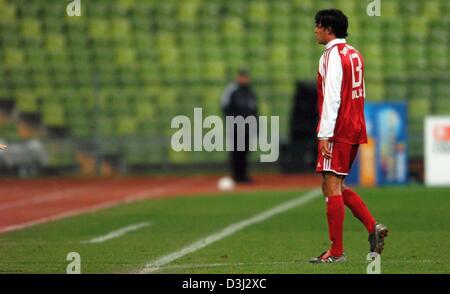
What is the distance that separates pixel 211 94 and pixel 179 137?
1323mm

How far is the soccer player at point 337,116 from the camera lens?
31.4 ft

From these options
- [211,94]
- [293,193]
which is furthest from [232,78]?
[293,193]

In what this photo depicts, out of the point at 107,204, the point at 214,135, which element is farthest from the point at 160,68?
the point at 107,204

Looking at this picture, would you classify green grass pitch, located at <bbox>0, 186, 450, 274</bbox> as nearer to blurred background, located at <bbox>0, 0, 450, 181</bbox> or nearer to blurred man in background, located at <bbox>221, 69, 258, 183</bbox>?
blurred man in background, located at <bbox>221, 69, 258, 183</bbox>

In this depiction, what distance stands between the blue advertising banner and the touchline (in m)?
2.78

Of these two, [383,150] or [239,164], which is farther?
[239,164]

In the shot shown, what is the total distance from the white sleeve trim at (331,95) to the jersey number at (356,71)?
128 mm

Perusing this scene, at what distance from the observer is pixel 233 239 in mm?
12164

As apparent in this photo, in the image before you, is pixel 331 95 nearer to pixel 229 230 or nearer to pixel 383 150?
pixel 229 230

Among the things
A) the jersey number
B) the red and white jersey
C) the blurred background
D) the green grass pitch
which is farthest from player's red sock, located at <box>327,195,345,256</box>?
the blurred background

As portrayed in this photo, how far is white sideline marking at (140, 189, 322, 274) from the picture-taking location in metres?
9.97

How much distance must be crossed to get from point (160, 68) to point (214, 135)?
Result: 330 centimetres

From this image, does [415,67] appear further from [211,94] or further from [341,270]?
[341,270]

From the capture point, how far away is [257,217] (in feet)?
49.5
